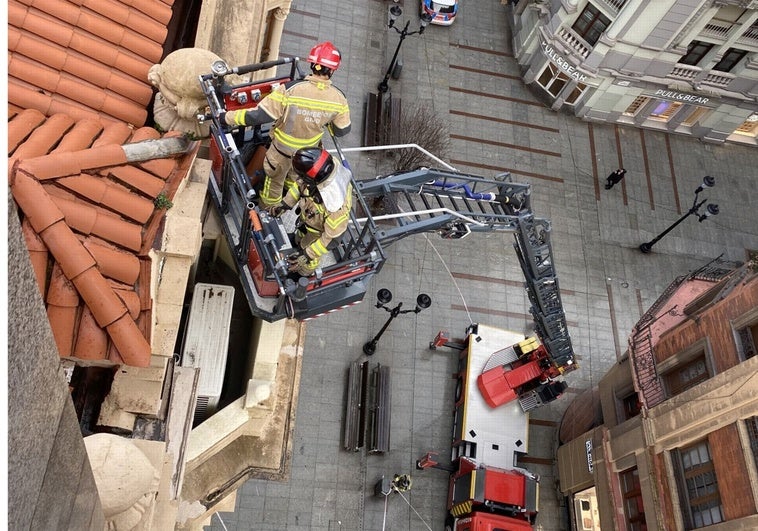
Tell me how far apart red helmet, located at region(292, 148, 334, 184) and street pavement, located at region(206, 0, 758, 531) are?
13.3 metres

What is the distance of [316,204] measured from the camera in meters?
13.1

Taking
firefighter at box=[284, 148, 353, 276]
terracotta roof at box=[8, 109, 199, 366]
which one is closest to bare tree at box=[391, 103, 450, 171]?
firefighter at box=[284, 148, 353, 276]

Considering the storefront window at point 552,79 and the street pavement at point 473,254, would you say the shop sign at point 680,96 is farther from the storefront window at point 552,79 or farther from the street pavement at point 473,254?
the storefront window at point 552,79

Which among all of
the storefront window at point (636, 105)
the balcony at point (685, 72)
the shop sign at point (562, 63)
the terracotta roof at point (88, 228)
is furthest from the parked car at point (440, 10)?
the terracotta roof at point (88, 228)

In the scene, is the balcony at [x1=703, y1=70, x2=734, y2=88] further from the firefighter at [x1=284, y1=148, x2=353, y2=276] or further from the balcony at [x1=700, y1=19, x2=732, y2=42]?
the firefighter at [x1=284, y1=148, x2=353, y2=276]

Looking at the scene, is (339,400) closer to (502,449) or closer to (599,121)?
(502,449)

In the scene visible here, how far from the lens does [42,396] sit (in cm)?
385

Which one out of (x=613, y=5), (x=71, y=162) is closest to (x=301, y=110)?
(x=71, y=162)

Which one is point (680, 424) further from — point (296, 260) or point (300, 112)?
point (300, 112)

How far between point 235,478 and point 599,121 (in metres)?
25.4

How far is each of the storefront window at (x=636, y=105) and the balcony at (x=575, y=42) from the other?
3.89 meters

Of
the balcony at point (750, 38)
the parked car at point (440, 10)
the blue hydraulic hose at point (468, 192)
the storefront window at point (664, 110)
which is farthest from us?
the parked car at point (440, 10)

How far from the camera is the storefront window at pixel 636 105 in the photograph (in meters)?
31.4

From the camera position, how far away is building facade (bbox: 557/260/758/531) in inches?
615
